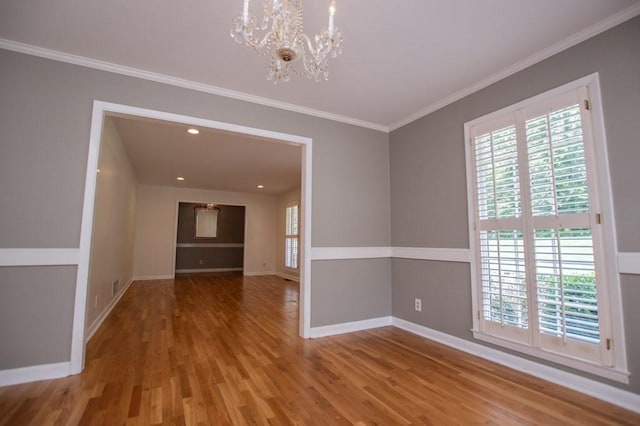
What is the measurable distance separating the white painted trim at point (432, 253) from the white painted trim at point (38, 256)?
3.13 m

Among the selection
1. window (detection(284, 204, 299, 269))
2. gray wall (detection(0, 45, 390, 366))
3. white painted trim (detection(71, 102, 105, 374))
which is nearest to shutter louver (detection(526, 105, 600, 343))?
gray wall (detection(0, 45, 390, 366))

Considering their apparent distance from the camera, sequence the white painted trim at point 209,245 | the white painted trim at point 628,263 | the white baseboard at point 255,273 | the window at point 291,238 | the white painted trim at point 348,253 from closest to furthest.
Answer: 1. the white painted trim at point 628,263
2. the white painted trim at point 348,253
3. the window at point 291,238
4. the white baseboard at point 255,273
5. the white painted trim at point 209,245

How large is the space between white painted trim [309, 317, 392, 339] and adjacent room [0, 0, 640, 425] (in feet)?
0.07

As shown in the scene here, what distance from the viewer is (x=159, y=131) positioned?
12.8 feet

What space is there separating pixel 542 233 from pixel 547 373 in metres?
1.03

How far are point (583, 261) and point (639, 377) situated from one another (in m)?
0.71

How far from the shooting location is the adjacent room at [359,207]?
187 centimetres

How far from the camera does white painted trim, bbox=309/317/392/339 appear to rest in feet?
10.5

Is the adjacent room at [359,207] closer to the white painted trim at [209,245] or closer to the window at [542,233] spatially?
the window at [542,233]

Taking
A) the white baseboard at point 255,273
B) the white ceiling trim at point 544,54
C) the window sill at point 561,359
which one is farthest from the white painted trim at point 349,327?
the white baseboard at point 255,273

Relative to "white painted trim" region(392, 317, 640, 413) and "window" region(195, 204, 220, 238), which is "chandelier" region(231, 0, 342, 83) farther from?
"window" region(195, 204, 220, 238)

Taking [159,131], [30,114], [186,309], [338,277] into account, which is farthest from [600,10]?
[186,309]

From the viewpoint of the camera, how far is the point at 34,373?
7.02 ft

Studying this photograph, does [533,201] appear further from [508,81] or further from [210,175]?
[210,175]
